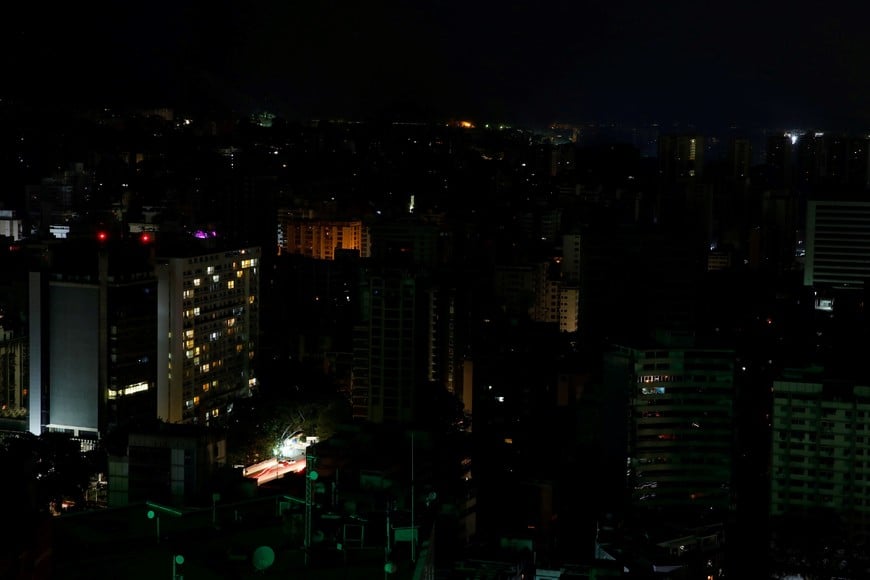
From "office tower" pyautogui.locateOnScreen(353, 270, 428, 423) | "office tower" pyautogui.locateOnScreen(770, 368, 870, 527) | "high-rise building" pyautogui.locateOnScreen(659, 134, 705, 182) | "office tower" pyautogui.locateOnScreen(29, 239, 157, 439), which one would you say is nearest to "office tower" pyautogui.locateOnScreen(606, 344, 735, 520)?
"office tower" pyautogui.locateOnScreen(770, 368, 870, 527)

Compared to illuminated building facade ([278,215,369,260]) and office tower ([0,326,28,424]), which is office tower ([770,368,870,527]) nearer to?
office tower ([0,326,28,424])

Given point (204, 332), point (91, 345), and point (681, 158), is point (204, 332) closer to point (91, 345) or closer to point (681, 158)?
point (91, 345)

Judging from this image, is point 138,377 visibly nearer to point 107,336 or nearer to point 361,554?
point 107,336

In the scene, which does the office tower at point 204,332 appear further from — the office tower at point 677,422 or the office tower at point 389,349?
the office tower at point 677,422

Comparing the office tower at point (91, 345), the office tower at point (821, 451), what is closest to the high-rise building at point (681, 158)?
the office tower at point (91, 345)

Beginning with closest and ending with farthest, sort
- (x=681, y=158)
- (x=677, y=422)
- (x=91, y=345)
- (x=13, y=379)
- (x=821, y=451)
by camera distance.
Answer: (x=821, y=451)
(x=677, y=422)
(x=91, y=345)
(x=13, y=379)
(x=681, y=158)

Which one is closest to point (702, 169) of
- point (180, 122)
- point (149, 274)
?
point (180, 122)

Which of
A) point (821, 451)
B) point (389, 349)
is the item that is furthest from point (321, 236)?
point (821, 451)
